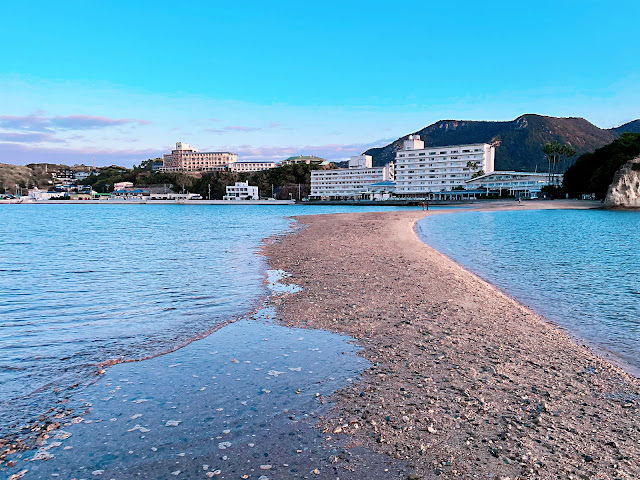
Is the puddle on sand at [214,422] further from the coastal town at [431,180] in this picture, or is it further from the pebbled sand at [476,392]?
the coastal town at [431,180]

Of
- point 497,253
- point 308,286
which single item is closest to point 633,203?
point 497,253

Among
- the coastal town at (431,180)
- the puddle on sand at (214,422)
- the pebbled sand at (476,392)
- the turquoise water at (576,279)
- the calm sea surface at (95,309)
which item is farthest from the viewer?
the coastal town at (431,180)

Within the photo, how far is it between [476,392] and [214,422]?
140 inches

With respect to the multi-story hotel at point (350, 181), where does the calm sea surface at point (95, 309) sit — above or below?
below

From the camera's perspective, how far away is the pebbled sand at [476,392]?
460 cm

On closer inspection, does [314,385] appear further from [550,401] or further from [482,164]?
[482,164]

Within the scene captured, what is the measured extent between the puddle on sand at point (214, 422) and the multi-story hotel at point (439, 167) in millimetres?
154376

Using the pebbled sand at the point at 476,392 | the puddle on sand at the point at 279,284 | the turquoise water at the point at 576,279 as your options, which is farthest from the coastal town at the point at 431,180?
the pebbled sand at the point at 476,392

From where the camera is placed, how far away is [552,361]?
7.61 m

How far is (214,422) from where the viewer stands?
17.9 ft

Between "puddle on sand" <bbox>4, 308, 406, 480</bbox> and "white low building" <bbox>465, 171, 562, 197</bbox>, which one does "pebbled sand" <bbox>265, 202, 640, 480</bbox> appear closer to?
"puddle on sand" <bbox>4, 308, 406, 480</bbox>

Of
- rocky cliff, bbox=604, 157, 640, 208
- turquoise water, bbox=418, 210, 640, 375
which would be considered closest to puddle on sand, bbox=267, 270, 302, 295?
turquoise water, bbox=418, 210, 640, 375

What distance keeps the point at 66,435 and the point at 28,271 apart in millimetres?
16085

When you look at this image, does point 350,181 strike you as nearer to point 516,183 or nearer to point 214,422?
point 516,183
